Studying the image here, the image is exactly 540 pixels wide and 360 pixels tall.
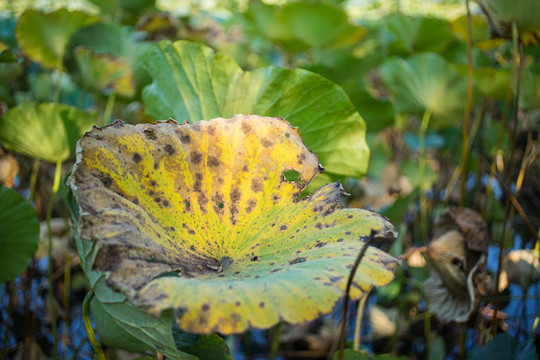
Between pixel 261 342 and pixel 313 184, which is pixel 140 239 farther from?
pixel 261 342

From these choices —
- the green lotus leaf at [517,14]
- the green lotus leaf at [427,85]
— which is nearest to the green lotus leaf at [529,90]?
the green lotus leaf at [427,85]

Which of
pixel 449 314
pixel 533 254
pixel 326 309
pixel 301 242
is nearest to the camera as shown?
pixel 326 309

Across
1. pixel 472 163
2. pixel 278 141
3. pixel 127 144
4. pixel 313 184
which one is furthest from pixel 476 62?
pixel 127 144

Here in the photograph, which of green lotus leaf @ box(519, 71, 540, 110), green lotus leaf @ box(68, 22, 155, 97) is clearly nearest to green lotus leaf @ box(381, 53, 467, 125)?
green lotus leaf @ box(519, 71, 540, 110)

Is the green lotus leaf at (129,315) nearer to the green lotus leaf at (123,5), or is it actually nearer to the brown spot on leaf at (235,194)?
the brown spot on leaf at (235,194)

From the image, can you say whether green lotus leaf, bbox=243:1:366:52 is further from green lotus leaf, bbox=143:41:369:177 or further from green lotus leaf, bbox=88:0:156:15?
green lotus leaf, bbox=143:41:369:177

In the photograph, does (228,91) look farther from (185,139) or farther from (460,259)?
(460,259)
